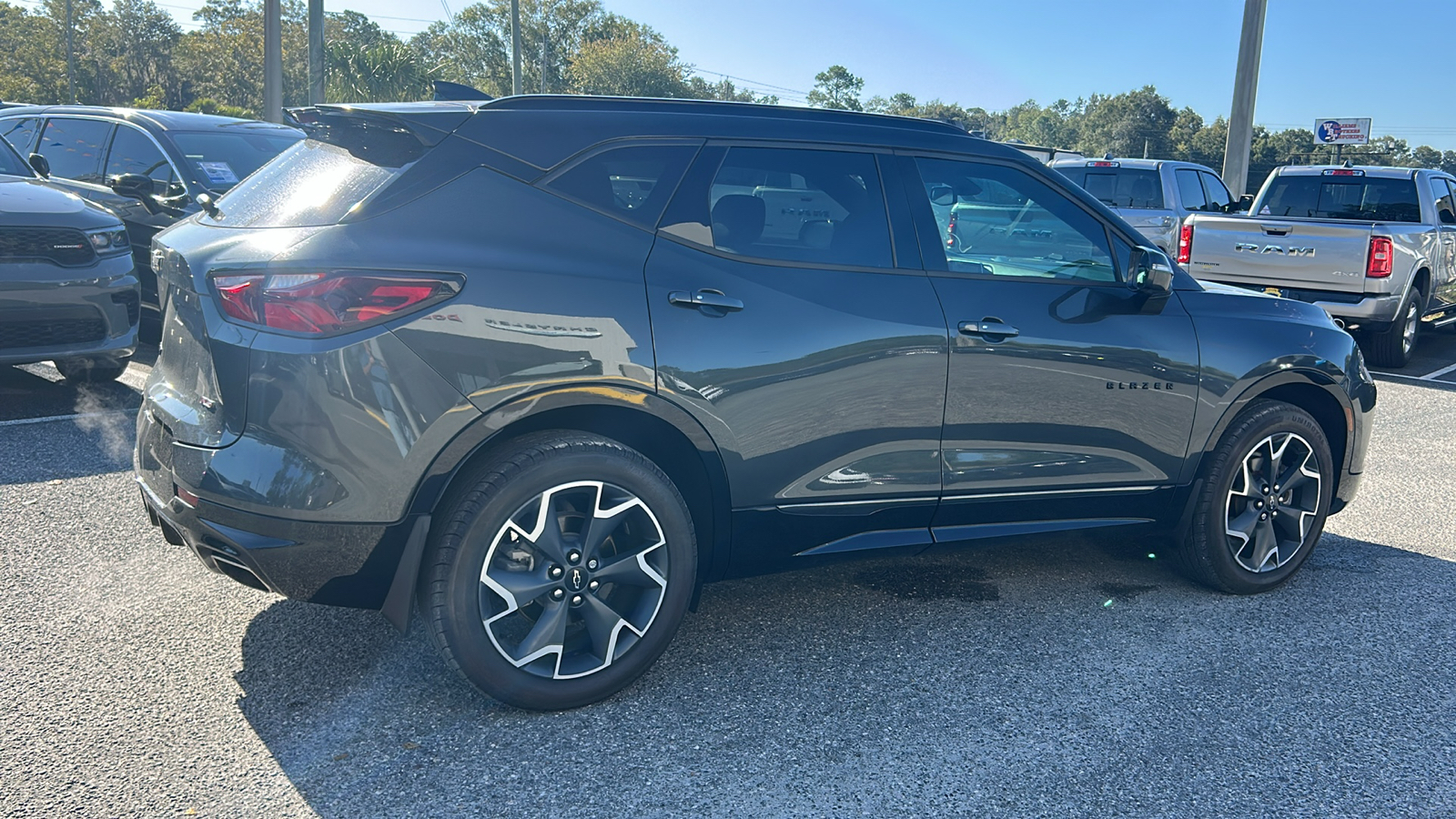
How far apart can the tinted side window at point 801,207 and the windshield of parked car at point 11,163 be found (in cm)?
634

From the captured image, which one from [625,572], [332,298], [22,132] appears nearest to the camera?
[332,298]

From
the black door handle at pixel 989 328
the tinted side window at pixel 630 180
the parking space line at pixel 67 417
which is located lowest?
the parking space line at pixel 67 417

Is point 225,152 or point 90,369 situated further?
point 225,152

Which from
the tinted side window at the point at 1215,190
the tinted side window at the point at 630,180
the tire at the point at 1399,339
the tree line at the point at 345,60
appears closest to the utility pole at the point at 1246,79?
the tinted side window at the point at 1215,190

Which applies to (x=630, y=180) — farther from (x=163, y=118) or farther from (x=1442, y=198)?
(x=1442, y=198)

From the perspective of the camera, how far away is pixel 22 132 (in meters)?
9.59

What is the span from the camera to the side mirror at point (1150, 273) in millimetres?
4047

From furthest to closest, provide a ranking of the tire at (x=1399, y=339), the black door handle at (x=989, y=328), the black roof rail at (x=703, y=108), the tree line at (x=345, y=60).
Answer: the tree line at (x=345, y=60)
the tire at (x=1399, y=339)
the black door handle at (x=989, y=328)
the black roof rail at (x=703, y=108)

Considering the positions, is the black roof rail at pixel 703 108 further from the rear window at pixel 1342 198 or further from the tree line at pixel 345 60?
the tree line at pixel 345 60

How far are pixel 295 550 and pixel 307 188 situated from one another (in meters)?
1.06

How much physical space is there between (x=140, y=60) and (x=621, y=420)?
97.4 metres

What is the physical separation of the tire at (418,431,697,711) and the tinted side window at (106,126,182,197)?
6.19 m

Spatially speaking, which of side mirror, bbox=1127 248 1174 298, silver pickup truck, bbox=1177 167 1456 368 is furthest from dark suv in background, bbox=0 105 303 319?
silver pickup truck, bbox=1177 167 1456 368

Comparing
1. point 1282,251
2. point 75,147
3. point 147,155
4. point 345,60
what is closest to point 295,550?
point 147,155
